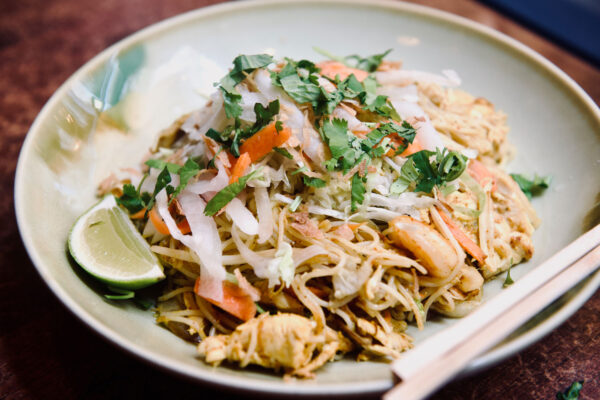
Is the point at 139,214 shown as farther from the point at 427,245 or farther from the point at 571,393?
the point at 571,393

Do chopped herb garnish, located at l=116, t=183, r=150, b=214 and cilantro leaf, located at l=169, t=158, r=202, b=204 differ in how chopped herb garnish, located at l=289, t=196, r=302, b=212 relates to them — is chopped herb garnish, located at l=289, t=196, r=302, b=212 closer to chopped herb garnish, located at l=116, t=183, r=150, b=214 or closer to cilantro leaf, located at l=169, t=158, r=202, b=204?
cilantro leaf, located at l=169, t=158, r=202, b=204

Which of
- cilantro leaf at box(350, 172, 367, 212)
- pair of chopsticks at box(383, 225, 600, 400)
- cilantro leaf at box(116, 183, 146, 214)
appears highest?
cilantro leaf at box(350, 172, 367, 212)

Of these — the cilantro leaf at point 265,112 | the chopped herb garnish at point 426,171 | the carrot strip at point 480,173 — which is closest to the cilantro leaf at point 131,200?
the cilantro leaf at point 265,112

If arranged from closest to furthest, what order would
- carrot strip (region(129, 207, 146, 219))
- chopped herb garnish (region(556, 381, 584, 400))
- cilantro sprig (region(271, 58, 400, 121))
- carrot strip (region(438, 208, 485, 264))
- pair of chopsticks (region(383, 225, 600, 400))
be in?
pair of chopsticks (region(383, 225, 600, 400)), chopped herb garnish (region(556, 381, 584, 400)), carrot strip (region(438, 208, 485, 264)), cilantro sprig (region(271, 58, 400, 121)), carrot strip (region(129, 207, 146, 219))

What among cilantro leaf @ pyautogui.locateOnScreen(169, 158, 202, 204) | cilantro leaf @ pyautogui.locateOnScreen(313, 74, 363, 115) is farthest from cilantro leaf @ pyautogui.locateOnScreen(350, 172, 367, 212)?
cilantro leaf @ pyautogui.locateOnScreen(169, 158, 202, 204)

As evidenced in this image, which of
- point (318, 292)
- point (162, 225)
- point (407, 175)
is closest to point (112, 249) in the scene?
point (162, 225)

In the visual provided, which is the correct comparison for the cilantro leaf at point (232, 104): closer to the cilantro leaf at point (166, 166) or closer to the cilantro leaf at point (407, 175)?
the cilantro leaf at point (166, 166)

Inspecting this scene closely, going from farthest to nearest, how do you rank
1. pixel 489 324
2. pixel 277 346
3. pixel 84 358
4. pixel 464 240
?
pixel 464 240 → pixel 84 358 → pixel 277 346 → pixel 489 324
